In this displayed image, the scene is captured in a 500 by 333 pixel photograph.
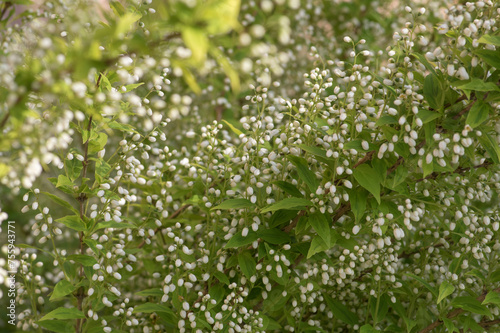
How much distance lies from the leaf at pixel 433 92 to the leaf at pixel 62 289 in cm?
155

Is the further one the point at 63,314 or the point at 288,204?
the point at 63,314

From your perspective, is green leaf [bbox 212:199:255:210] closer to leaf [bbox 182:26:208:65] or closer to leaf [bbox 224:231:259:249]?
leaf [bbox 224:231:259:249]

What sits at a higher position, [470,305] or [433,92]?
[433,92]

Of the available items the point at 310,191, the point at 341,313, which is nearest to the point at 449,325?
the point at 341,313

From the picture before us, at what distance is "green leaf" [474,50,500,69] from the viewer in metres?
1.54

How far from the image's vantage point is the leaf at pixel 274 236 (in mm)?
1874

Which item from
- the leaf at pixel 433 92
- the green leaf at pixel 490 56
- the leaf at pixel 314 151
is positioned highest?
the green leaf at pixel 490 56

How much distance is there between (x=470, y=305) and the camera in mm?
1890

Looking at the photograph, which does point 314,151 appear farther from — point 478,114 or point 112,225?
point 112,225

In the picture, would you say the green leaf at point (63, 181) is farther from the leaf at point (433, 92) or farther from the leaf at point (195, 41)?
the leaf at point (433, 92)

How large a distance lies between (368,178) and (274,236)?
18.4 inches

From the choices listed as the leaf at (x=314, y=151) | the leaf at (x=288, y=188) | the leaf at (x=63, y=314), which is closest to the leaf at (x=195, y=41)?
the leaf at (x=314, y=151)

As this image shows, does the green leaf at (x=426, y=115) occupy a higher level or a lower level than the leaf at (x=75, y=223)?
higher

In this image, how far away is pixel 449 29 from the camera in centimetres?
180
